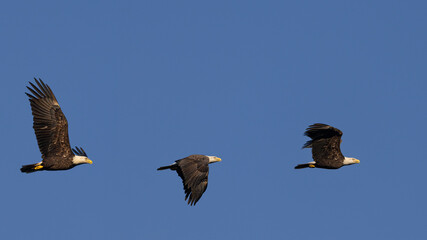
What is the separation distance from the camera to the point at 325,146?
23.2 metres

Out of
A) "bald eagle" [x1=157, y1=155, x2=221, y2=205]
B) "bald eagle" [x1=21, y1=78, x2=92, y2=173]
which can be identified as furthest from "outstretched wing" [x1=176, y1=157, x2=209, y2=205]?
"bald eagle" [x1=21, y1=78, x2=92, y2=173]

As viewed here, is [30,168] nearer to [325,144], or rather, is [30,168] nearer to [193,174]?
[193,174]

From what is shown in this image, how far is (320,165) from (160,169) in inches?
208

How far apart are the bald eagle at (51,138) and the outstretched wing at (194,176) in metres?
3.43

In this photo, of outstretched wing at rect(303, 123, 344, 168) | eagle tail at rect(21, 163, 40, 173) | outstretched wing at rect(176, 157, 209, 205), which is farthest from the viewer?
outstretched wing at rect(303, 123, 344, 168)

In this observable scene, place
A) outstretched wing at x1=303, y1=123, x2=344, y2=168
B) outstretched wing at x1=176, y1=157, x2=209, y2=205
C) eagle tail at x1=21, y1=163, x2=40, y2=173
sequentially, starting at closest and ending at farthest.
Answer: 1. outstretched wing at x1=176, y1=157, x2=209, y2=205
2. eagle tail at x1=21, y1=163, x2=40, y2=173
3. outstretched wing at x1=303, y1=123, x2=344, y2=168

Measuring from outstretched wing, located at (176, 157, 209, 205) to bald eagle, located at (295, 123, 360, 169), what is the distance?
371cm

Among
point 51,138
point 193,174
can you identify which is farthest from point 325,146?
point 51,138

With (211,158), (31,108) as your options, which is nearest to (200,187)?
(211,158)

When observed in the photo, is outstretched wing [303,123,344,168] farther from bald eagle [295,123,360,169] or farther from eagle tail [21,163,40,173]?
eagle tail [21,163,40,173]

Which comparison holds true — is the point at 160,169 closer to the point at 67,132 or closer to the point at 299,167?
the point at 67,132

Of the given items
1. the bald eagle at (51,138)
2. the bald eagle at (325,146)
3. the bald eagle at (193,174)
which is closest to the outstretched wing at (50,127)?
the bald eagle at (51,138)

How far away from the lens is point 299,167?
23.3 metres

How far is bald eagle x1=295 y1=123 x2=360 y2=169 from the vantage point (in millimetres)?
22656
